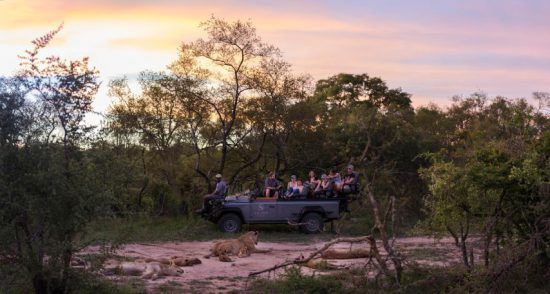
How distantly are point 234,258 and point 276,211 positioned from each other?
189 inches

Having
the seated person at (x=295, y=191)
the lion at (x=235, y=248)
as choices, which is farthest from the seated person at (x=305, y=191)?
the lion at (x=235, y=248)

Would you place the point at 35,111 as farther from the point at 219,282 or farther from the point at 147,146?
the point at 147,146

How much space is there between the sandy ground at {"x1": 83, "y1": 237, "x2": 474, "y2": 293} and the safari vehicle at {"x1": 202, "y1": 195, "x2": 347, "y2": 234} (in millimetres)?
1687

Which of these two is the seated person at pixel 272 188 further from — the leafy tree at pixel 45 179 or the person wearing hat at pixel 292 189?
the leafy tree at pixel 45 179

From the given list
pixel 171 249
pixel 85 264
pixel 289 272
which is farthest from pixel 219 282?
pixel 171 249

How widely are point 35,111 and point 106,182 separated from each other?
4.02 feet

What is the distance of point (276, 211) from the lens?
1812cm

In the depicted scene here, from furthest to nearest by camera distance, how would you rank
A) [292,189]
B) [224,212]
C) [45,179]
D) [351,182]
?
1. [292,189]
2. [224,212]
3. [351,182]
4. [45,179]

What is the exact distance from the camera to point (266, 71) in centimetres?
2083

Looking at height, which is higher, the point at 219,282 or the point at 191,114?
the point at 191,114

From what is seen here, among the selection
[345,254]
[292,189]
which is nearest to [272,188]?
[292,189]

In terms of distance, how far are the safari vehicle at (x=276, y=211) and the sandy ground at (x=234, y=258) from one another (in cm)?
169

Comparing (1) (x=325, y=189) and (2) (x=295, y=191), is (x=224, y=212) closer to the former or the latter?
(2) (x=295, y=191)

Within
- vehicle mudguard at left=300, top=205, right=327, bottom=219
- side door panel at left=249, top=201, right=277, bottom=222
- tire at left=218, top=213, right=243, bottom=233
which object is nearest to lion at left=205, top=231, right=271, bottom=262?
side door panel at left=249, top=201, right=277, bottom=222
